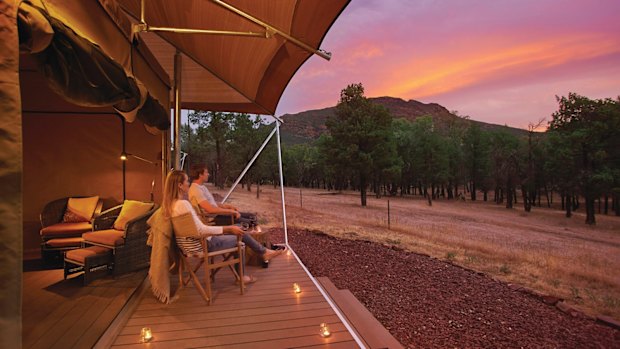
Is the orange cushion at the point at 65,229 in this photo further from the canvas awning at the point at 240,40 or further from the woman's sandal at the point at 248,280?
the canvas awning at the point at 240,40

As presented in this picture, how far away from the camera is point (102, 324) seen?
2.56 m

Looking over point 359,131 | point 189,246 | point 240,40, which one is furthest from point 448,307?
point 359,131

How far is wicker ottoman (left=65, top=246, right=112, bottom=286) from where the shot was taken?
3.52 meters

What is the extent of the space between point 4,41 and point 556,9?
18354 millimetres

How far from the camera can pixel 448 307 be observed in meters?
4.68

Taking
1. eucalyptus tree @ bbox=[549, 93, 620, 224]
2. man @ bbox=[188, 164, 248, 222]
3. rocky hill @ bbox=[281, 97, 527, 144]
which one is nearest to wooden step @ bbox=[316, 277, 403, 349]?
man @ bbox=[188, 164, 248, 222]

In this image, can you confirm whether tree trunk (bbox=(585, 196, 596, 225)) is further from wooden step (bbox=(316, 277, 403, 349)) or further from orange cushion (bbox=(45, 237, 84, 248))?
orange cushion (bbox=(45, 237, 84, 248))

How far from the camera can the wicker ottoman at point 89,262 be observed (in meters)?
3.52

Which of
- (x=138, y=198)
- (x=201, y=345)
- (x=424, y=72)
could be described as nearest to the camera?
(x=201, y=345)

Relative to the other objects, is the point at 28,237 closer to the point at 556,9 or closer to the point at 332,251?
the point at 332,251

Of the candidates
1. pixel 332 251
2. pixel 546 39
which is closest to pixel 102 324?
pixel 332 251

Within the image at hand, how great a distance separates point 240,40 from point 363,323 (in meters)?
3.16

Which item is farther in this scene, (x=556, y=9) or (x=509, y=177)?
(x=509, y=177)

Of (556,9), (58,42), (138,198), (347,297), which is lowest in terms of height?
(347,297)
